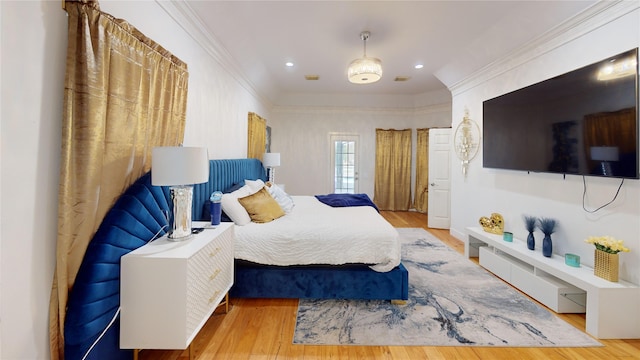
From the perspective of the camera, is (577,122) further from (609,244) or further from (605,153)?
(609,244)

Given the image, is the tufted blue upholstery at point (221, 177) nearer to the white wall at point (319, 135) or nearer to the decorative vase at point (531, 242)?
the white wall at point (319, 135)

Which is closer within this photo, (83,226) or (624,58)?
(83,226)

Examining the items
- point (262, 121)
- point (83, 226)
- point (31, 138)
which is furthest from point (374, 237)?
point (262, 121)

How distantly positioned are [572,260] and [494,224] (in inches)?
41.1

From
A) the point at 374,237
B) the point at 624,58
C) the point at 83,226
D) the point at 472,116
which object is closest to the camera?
the point at 83,226

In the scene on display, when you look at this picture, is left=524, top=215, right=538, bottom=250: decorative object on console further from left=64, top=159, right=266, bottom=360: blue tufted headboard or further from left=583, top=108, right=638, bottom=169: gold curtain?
left=64, top=159, right=266, bottom=360: blue tufted headboard

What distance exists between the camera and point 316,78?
16.7ft

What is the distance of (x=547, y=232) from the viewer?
252 cm

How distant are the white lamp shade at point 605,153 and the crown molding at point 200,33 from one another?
11.8 ft

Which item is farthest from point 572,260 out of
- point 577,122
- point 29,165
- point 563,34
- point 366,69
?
point 29,165

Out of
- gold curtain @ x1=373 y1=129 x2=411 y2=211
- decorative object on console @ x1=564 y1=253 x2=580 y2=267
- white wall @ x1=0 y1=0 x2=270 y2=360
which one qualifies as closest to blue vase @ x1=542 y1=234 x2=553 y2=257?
decorative object on console @ x1=564 y1=253 x2=580 y2=267

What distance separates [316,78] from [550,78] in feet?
11.7

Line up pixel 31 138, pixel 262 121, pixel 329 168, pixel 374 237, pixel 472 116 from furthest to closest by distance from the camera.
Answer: pixel 329 168, pixel 262 121, pixel 472 116, pixel 374 237, pixel 31 138

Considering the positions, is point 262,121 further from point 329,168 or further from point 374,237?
point 374,237
